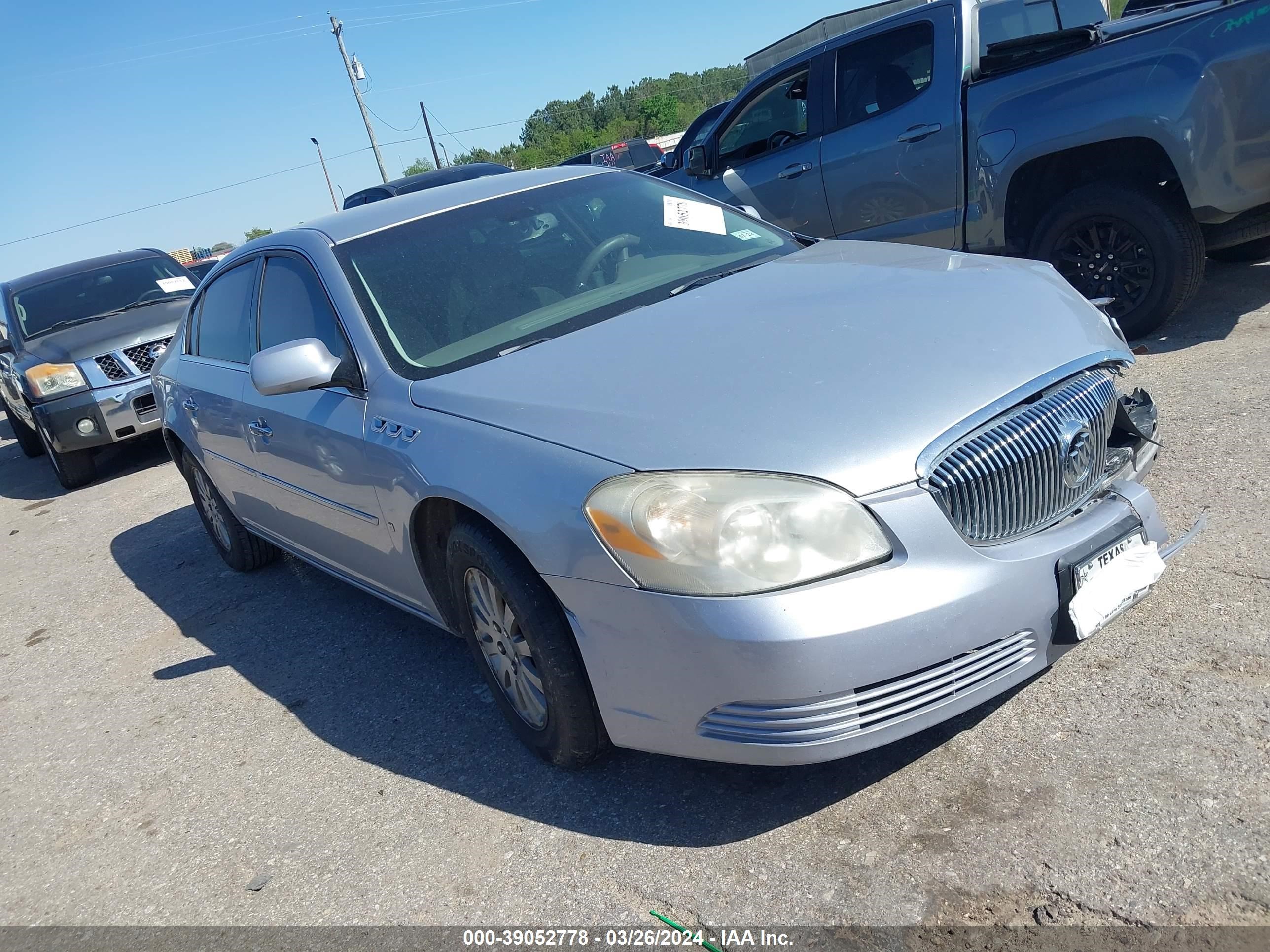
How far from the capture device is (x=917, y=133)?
5.93 m

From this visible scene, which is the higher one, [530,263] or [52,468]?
[530,263]

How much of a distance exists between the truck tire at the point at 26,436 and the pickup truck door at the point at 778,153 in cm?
739

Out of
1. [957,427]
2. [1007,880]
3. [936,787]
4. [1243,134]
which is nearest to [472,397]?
[957,427]

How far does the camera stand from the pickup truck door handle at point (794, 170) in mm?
6496

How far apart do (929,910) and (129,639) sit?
4113mm

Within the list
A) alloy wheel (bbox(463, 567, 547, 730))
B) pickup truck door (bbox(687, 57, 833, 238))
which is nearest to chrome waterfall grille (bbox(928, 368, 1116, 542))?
alloy wheel (bbox(463, 567, 547, 730))

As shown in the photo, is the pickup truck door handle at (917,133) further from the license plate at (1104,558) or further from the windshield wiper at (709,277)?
the license plate at (1104,558)

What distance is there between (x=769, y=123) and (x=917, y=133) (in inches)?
48.8

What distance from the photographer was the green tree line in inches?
3036

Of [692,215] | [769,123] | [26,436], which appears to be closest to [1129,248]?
Answer: [769,123]

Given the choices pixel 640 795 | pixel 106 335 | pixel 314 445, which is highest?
pixel 106 335

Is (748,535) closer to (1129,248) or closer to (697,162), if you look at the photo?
(1129,248)

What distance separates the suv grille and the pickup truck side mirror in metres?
4.70

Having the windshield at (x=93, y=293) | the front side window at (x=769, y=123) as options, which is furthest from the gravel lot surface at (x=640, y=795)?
the windshield at (x=93, y=293)
